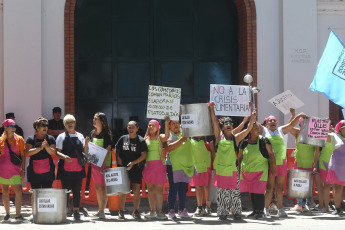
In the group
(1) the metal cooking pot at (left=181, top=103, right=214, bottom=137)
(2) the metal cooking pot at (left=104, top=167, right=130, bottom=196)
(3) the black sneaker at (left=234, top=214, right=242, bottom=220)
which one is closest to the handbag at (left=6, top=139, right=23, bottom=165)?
(2) the metal cooking pot at (left=104, top=167, right=130, bottom=196)

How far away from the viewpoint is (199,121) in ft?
44.4

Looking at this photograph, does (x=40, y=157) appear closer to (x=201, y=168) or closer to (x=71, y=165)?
(x=71, y=165)

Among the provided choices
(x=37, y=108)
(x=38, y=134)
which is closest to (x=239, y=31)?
(x=37, y=108)

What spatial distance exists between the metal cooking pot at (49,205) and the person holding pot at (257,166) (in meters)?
3.04

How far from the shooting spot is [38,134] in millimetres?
13156

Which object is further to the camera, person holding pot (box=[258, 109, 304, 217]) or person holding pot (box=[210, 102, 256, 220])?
person holding pot (box=[258, 109, 304, 217])

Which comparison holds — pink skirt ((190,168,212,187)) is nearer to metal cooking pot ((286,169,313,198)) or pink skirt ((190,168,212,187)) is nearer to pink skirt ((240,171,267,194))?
pink skirt ((240,171,267,194))

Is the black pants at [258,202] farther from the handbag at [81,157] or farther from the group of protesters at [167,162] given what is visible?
the handbag at [81,157]

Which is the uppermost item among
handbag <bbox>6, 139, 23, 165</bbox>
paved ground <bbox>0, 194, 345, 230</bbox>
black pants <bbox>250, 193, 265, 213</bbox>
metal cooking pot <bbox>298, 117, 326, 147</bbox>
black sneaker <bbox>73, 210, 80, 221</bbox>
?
metal cooking pot <bbox>298, 117, 326, 147</bbox>

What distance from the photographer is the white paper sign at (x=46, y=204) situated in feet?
41.5

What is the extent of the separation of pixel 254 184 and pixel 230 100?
1496 mm

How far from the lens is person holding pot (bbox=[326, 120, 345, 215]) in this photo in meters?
14.1

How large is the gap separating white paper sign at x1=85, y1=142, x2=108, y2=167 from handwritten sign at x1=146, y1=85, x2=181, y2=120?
965 mm

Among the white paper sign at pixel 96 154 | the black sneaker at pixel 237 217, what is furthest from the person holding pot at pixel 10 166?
the black sneaker at pixel 237 217
